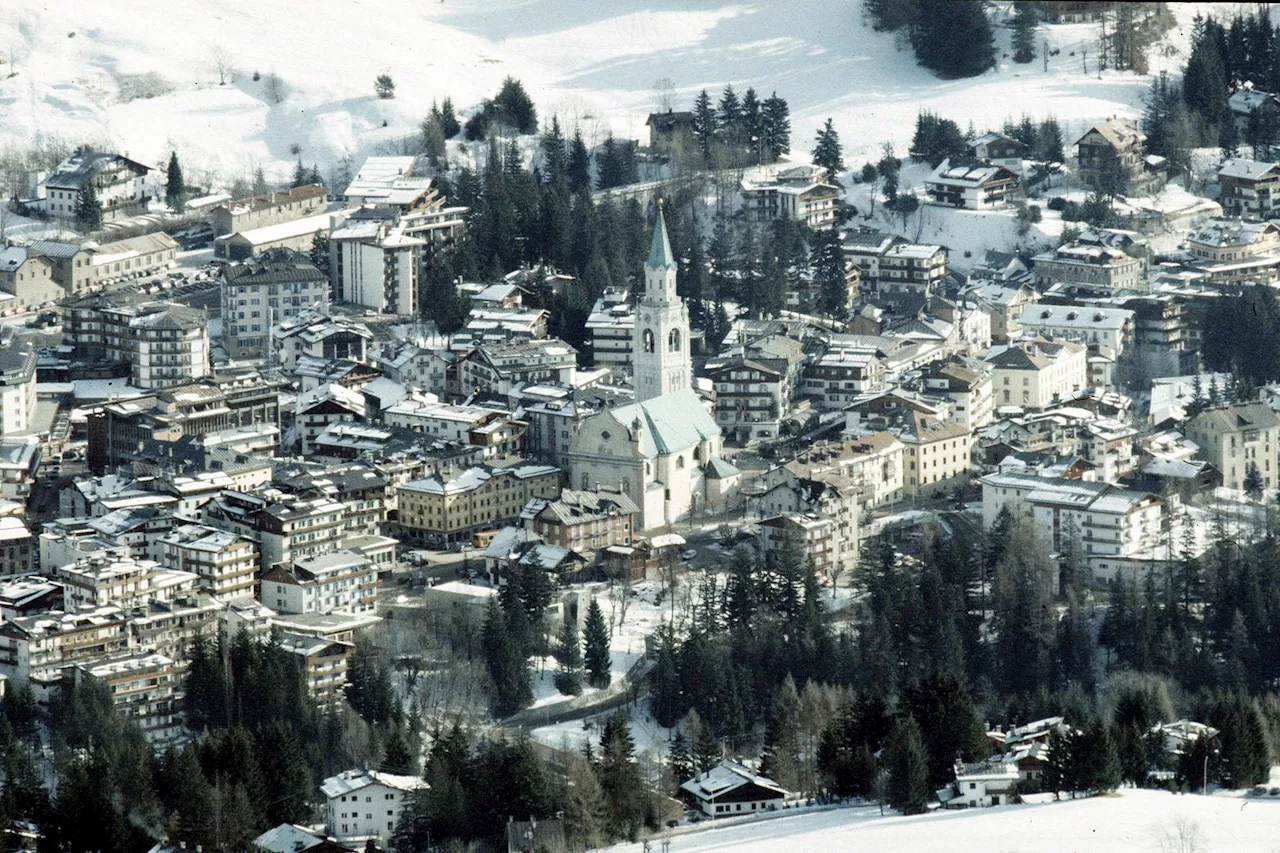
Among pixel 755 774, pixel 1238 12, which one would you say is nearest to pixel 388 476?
pixel 755 774

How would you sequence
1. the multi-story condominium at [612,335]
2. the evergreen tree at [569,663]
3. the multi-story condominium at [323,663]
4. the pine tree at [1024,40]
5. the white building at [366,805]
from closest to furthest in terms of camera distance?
the white building at [366,805] < the multi-story condominium at [323,663] < the evergreen tree at [569,663] < the multi-story condominium at [612,335] < the pine tree at [1024,40]

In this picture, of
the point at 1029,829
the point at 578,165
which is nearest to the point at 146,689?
the point at 1029,829

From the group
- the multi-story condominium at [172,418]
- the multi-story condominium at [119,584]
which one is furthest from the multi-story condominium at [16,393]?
the multi-story condominium at [119,584]

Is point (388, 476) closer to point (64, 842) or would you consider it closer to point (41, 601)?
point (41, 601)


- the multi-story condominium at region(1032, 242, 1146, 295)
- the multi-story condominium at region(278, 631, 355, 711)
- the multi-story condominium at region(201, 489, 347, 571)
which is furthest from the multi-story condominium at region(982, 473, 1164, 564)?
→ the multi-story condominium at region(1032, 242, 1146, 295)

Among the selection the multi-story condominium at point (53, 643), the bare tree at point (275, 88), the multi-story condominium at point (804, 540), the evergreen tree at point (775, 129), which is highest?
the bare tree at point (275, 88)

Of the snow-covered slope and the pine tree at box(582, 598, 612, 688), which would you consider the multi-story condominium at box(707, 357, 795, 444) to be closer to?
the pine tree at box(582, 598, 612, 688)

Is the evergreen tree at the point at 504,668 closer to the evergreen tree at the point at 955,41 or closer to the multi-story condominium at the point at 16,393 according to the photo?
the multi-story condominium at the point at 16,393
